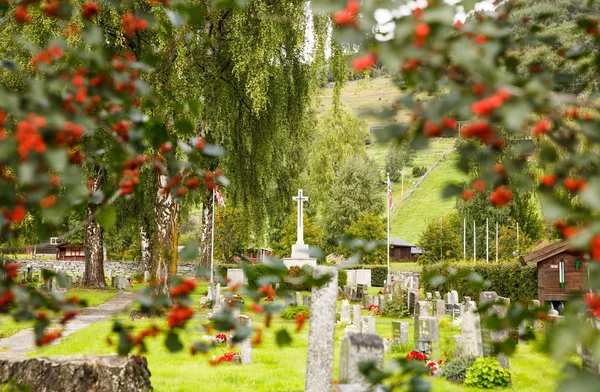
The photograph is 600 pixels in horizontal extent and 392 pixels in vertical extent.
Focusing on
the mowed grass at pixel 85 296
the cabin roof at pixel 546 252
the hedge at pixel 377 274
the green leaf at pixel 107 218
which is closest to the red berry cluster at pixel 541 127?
the green leaf at pixel 107 218

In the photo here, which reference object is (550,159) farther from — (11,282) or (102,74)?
(11,282)

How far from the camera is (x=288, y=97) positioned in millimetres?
18797

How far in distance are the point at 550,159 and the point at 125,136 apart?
152cm

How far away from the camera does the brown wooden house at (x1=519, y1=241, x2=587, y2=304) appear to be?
74.4 ft

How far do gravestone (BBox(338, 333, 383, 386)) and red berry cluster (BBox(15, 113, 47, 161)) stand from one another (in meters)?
3.31

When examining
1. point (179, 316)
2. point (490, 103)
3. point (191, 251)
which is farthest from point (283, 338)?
point (490, 103)

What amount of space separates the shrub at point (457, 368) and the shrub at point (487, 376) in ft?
0.76

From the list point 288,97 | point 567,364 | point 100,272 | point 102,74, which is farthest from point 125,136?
point 100,272

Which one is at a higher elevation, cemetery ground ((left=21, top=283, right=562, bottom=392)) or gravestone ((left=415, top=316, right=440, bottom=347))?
gravestone ((left=415, top=316, right=440, bottom=347))

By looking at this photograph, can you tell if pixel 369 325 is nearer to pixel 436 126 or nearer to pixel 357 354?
pixel 357 354

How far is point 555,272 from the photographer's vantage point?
75.1 ft

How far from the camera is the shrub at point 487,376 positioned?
32.0 ft

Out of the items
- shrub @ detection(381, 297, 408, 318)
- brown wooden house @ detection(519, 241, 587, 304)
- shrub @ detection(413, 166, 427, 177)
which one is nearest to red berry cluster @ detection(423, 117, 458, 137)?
shrub @ detection(381, 297, 408, 318)

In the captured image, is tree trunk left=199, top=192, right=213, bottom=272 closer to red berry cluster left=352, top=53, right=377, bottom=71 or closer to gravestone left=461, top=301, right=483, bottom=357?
gravestone left=461, top=301, right=483, bottom=357
